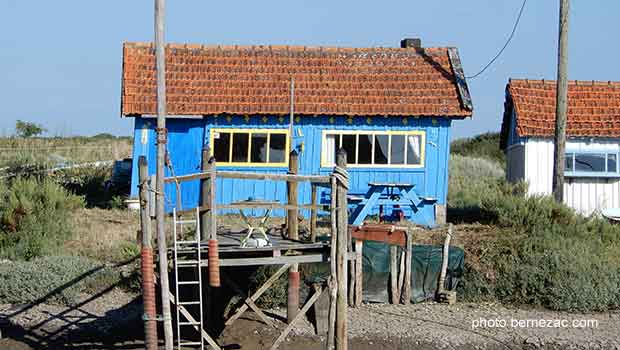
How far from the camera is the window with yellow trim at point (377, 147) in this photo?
21.7 meters

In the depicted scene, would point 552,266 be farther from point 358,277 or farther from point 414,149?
point 414,149

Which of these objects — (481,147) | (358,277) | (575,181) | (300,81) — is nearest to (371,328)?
(358,277)

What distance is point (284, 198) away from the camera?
2175 cm

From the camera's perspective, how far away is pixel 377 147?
21797 mm

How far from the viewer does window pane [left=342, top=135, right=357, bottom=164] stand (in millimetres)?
21703

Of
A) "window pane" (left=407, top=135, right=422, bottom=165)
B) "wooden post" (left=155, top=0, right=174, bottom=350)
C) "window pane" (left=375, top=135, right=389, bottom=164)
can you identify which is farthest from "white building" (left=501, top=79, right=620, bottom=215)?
"wooden post" (left=155, top=0, right=174, bottom=350)

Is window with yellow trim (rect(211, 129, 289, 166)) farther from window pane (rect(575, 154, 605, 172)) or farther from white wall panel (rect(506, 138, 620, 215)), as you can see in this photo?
window pane (rect(575, 154, 605, 172))

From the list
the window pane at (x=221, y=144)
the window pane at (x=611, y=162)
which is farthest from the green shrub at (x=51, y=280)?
the window pane at (x=611, y=162)

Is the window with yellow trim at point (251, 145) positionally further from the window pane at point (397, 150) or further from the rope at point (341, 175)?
the rope at point (341, 175)

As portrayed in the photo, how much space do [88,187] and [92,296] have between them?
415 inches

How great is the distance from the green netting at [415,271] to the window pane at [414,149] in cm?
412

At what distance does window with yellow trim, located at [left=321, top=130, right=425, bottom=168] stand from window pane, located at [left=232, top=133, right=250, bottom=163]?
1726 mm

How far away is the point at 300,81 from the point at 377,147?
8.31 ft

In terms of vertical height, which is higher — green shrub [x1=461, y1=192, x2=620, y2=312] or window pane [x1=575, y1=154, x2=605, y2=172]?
window pane [x1=575, y1=154, x2=605, y2=172]
